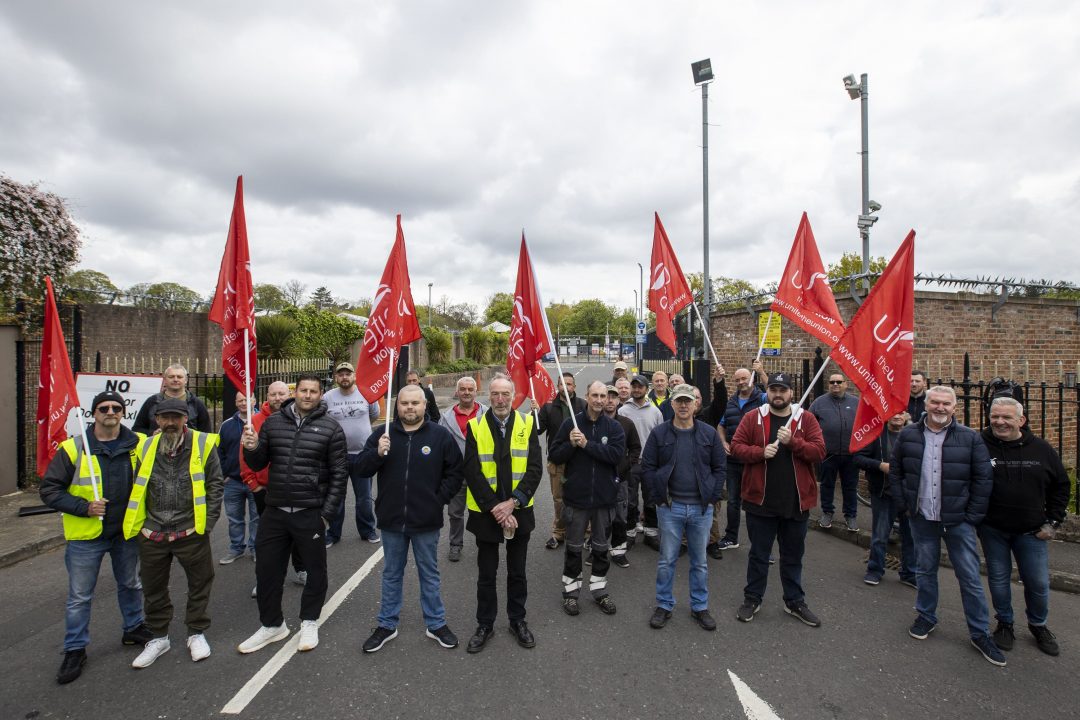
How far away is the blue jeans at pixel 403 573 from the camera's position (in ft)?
12.7

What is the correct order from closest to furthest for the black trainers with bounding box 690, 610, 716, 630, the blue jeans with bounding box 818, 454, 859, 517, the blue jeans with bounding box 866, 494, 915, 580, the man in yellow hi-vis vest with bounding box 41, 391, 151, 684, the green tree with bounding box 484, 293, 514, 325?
the man in yellow hi-vis vest with bounding box 41, 391, 151, 684 → the black trainers with bounding box 690, 610, 716, 630 → the blue jeans with bounding box 866, 494, 915, 580 → the blue jeans with bounding box 818, 454, 859, 517 → the green tree with bounding box 484, 293, 514, 325

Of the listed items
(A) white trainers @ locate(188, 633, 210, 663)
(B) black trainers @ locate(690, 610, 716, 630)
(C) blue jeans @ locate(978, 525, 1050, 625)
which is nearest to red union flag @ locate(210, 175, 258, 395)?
(A) white trainers @ locate(188, 633, 210, 663)

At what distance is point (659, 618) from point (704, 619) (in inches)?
12.9

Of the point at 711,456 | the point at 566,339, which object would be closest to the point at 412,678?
the point at 711,456

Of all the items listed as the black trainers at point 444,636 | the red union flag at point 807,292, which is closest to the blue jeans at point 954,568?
the red union flag at point 807,292

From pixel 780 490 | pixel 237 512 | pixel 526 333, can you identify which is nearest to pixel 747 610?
pixel 780 490

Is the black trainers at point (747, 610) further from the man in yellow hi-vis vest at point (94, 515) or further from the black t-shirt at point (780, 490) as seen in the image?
the man in yellow hi-vis vest at point (94, 515)

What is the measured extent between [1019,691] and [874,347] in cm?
235

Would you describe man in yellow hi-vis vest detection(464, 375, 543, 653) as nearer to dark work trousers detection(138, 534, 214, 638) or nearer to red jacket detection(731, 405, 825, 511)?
red jacket detection(731, 405, 825, 511)

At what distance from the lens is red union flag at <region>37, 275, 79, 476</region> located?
14.6 ft

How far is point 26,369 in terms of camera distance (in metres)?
7.84

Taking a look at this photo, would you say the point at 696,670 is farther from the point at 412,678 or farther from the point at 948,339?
the point at 948,339

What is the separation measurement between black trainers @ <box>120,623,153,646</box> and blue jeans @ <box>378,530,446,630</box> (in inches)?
61.6

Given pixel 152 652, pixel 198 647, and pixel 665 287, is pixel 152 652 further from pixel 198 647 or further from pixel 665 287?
pixel 665 287
